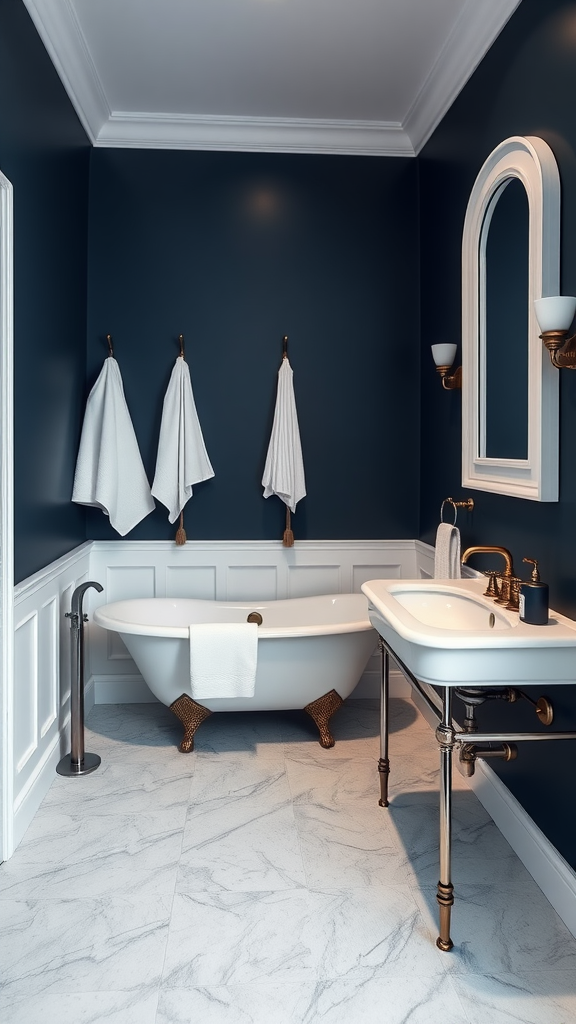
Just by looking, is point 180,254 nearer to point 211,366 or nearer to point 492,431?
point 211,366

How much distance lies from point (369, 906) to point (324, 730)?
3.70ft

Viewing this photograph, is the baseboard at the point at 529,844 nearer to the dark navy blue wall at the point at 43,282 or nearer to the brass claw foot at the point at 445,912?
the brass claw foot at the point at 445,912

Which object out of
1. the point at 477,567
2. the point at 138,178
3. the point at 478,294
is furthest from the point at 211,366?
the point at 477,567

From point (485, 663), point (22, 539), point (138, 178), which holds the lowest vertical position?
point (485, 663)

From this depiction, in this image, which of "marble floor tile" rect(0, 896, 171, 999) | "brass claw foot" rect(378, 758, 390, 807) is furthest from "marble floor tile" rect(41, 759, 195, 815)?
"brass claw foot" rect(378, 758, 390, 807)

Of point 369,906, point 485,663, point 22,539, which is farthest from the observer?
point 22,539

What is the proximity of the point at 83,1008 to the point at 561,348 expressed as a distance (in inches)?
78.7

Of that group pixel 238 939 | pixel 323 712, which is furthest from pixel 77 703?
pixel 238 939

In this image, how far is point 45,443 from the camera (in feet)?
9.21

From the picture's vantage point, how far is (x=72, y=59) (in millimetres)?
2852

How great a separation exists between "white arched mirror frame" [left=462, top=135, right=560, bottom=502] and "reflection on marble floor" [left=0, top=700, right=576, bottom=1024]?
46.1 inches

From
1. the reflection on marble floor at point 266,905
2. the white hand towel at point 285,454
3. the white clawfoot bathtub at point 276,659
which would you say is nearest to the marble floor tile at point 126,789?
the reflection on marble floor at point 266,905

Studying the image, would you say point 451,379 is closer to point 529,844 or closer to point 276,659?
point 276,659

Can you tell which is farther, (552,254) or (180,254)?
(180,254)
